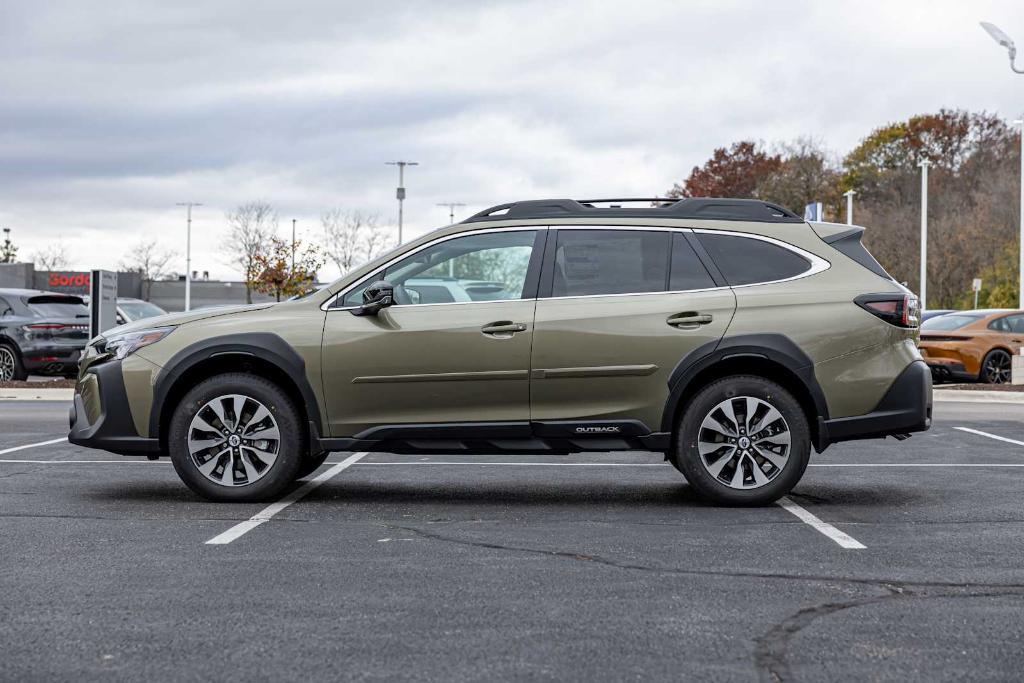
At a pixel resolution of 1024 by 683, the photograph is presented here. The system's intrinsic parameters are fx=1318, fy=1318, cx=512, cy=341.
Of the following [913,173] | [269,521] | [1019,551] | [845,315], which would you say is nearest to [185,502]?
[269,521]

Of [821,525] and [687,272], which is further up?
[687,272]

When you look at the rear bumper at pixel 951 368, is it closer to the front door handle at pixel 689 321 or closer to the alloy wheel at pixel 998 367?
the alloy wheel at pixel 998 367

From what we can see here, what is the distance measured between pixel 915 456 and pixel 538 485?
372 cm

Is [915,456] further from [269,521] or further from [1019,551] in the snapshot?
[269,521]

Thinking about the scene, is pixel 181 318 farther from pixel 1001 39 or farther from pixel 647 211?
pixel 1001 39

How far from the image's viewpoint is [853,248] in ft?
27.3

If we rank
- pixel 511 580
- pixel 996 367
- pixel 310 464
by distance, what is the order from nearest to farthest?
pixel 511 580
pixel 310 464
pixel 996 367

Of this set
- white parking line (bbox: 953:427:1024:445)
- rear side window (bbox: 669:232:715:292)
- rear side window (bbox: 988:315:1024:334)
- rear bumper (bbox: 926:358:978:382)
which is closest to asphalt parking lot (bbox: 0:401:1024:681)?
→ rear side window (bbox: 669:232:715:292)

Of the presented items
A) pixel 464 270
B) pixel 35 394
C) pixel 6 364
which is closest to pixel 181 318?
pixel 464 270

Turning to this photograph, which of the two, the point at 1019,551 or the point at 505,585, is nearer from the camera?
the point at 505,585

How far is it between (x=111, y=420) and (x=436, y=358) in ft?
6.83

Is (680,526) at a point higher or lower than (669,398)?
lower

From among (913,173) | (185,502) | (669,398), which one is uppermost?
(913,173)

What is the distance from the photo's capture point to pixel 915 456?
11227 mm
